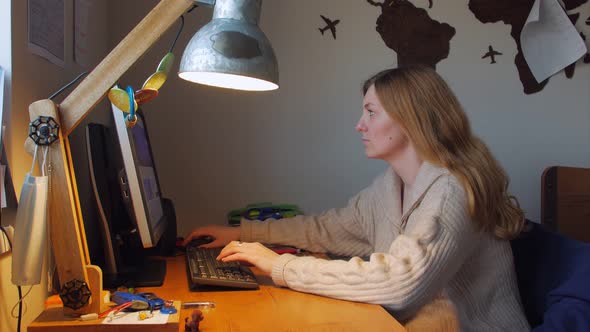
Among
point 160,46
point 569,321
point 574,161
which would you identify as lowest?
point 569,321

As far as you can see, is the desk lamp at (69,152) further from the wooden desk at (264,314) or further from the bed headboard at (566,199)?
the bed headboard at (566,199)

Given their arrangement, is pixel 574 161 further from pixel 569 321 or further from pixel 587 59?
pixel 569 321

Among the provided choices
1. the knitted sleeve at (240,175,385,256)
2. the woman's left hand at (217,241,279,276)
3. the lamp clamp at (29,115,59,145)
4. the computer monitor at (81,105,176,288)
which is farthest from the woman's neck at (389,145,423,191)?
the lamp clamp at (29,115,59,145)

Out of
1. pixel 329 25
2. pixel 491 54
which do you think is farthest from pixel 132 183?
pixel 491 54

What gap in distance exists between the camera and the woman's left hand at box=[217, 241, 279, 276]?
1208 mm

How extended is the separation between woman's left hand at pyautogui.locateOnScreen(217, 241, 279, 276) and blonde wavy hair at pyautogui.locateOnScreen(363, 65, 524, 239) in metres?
0.46

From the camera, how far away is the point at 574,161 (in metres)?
2.30

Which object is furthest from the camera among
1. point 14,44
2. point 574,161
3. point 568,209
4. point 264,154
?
point 574,161

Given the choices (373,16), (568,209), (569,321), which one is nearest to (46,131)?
(569,321)

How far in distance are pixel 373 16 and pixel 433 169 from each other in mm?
986

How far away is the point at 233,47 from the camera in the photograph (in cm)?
99

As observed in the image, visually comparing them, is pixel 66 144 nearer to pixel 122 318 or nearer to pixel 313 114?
pixel 122 318

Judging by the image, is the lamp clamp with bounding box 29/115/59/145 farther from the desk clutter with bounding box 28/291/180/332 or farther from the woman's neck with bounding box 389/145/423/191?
the woman's neck with bounding box 389/145/423/191

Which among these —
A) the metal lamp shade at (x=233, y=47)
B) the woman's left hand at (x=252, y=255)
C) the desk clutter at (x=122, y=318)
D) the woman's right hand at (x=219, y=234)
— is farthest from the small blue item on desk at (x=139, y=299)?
the woman's right hand at (x=219, y=234)
